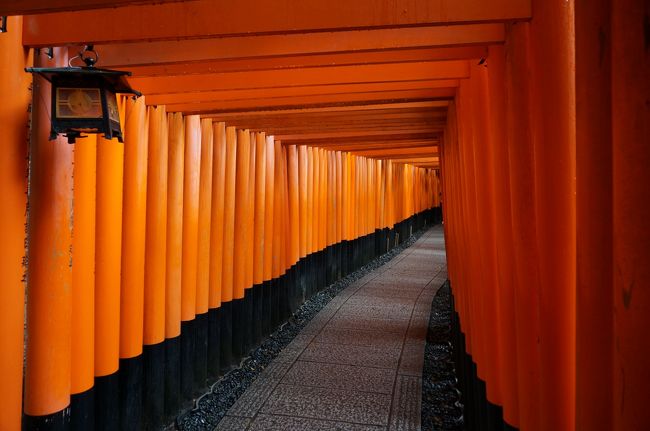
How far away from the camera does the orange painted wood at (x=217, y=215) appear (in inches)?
243

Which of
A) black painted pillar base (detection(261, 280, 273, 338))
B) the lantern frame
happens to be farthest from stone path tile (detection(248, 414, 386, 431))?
the lantern frame

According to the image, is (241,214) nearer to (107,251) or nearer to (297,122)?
(297,122)

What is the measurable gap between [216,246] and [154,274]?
1447 mm

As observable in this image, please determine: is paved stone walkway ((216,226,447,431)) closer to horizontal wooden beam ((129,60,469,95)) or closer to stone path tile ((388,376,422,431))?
stone path tile ((388,376,422,431))

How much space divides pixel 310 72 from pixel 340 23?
5.22 feet

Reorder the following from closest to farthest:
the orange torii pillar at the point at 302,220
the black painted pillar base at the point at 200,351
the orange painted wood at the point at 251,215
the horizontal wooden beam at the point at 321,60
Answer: the horizontal wooden beam at the point at 321,60
the black painted pillar base at the point at 200,351
the orange painted wood at the point at 251,215
the orange torii pillar at the point at 302,220

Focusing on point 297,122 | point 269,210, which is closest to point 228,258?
point 269,210

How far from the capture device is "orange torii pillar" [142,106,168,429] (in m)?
4.78

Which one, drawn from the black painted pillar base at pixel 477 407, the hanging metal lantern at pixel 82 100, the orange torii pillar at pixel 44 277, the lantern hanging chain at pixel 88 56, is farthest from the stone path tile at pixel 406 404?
the lantern hanging chain at pixel 88 56

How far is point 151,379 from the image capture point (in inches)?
→ 188

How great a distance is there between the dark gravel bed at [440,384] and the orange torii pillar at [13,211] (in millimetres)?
3721

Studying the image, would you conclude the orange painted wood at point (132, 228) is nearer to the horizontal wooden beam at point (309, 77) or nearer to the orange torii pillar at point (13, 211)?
the horizontal wooden beam at point (309, 77)

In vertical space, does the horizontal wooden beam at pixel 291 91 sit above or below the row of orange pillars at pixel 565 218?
above

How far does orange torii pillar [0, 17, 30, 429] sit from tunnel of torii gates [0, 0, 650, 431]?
0.01 meters
